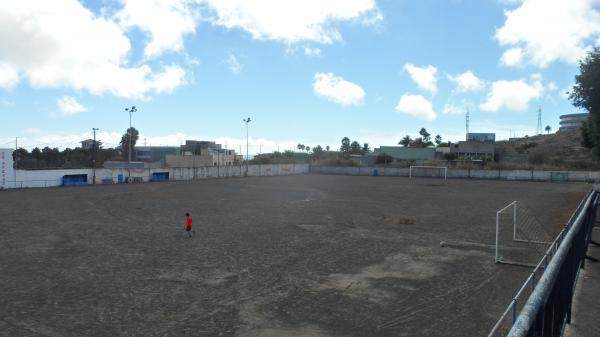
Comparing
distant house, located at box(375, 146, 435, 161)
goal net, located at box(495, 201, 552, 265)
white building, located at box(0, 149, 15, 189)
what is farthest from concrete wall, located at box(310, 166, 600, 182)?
white building, located at box(0, 149, 15, 189)

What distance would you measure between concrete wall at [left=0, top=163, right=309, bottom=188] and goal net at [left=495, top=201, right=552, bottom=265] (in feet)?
164

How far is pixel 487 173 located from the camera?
7162 cm

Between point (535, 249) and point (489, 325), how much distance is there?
9.09m

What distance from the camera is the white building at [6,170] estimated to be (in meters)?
45.7

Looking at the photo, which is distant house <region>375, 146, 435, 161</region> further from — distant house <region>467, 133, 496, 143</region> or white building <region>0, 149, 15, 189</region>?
white building <region>0, 149, 15, 189</region>

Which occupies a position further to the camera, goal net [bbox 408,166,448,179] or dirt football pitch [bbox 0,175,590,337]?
goal net [bbox 408,166,448,179]

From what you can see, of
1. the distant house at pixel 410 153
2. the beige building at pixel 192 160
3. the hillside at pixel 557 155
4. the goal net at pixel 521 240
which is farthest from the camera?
the distant house at pixel 410 153

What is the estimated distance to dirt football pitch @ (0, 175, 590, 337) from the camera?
30.3 ft

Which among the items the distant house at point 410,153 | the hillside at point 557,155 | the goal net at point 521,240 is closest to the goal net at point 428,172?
the hillside at point 557,155

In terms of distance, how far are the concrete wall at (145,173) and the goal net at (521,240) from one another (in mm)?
50138

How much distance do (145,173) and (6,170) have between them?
60.1ft

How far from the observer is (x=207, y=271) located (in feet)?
44.2

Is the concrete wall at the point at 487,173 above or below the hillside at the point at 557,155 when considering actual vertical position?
below

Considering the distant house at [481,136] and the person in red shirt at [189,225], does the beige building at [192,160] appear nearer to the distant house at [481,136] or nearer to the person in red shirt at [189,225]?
the person in red shirt at [189,225]
